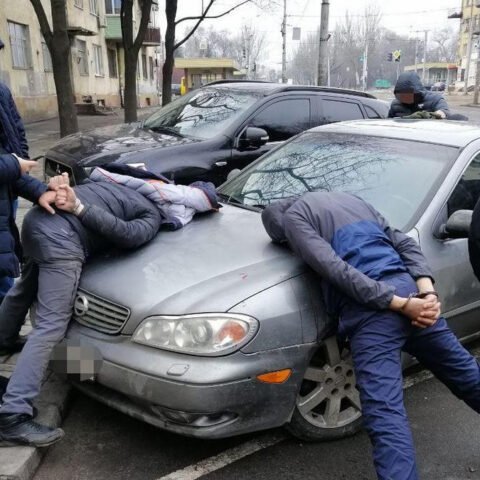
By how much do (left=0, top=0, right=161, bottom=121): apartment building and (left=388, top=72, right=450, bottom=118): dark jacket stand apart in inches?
586

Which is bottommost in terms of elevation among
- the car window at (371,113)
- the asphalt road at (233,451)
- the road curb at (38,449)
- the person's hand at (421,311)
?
the asphalt road at (233,451)

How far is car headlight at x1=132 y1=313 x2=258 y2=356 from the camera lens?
8.21 ft

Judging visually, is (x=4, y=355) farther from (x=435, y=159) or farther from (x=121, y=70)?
(x=121, y=70)

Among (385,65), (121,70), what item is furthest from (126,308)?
(385,65)

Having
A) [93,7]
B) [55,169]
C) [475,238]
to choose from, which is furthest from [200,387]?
[93,7]

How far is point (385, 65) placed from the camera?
10006 cm

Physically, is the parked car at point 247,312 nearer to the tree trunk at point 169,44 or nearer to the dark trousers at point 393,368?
the dark trousers at point 393,368

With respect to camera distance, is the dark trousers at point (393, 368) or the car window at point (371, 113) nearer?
the dark trousers at point (393, 368)

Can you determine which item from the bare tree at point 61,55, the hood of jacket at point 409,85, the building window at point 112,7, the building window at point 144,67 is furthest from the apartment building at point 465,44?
the hood of jacket at point 409,85

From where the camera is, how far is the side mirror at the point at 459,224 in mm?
2986

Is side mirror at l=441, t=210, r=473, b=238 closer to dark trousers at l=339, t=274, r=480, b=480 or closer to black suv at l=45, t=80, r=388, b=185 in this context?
dark trousers at l=339, t=274, r=480, b=480

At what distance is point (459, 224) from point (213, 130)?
12.8 ft

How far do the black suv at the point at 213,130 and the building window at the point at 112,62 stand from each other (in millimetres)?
27944

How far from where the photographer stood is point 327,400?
2895 mm
